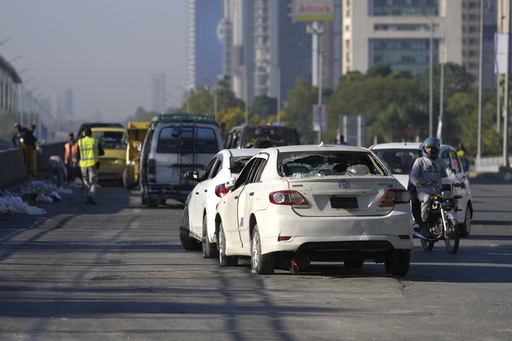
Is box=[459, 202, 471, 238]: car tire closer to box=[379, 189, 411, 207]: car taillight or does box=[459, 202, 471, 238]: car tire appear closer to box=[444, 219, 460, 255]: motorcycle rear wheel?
box=[444, 219, 460, 255]: motorcycle rear wheel

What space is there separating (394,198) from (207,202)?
12.0 feet

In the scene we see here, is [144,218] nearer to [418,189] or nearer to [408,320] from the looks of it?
[418,189]

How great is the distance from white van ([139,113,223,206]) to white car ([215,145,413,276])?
515 inches

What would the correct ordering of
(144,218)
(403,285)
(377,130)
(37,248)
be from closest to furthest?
(403,285) → (37,248) → (144,218) → (377,130)

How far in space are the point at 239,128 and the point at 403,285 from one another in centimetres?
1927

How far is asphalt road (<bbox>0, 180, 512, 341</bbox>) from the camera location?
8.34 metres

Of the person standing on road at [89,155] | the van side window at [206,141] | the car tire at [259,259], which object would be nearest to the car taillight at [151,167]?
the van side window at [206,141]

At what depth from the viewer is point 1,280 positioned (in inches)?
456

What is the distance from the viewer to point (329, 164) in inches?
499

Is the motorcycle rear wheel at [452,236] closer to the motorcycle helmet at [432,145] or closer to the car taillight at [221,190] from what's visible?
the motorcycle helmet at [432,145]

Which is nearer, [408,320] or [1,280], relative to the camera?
[408,320]

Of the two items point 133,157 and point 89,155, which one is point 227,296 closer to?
point 89,155

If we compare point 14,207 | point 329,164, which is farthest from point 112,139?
point 329,164

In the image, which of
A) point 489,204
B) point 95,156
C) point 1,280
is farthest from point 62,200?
point 1,280
